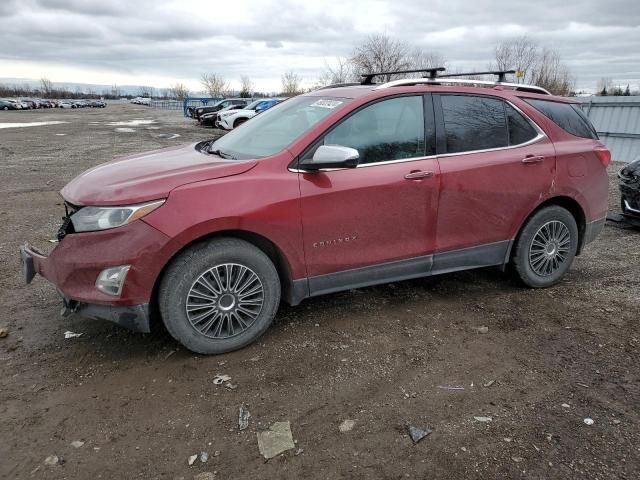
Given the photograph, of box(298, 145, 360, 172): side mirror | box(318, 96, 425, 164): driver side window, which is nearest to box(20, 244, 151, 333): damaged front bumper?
box(298, 145, 360, 172): side mirror

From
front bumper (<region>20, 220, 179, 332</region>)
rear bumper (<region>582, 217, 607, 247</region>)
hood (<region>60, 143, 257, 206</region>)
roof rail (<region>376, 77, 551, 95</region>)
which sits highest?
roof rail (<region>376, 77, 551, 95</region>)

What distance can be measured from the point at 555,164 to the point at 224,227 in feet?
9.66

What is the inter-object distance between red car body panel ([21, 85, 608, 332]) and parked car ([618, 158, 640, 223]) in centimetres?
250

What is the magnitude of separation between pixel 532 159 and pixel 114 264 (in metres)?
3.38

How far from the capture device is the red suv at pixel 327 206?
3.10 meters

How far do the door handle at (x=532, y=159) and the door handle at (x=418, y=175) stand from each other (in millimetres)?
982

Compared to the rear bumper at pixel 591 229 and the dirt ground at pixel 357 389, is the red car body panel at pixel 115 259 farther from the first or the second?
the rear bumper at pixel 591 229

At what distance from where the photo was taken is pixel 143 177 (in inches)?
128

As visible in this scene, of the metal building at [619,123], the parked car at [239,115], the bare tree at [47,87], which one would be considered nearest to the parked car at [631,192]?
the metal building at [619,123]

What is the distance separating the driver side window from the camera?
3.61 metres

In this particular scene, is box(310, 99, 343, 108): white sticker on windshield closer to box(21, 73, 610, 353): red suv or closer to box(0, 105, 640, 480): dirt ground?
box(21, 73, 610, 353): red suv

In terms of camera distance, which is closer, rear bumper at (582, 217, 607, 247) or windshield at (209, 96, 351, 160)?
windshield at (209, 96, 351, 160)

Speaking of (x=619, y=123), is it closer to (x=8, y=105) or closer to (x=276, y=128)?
(x=276, y=128)

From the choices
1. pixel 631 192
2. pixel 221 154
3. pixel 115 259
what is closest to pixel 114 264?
pixel 115 259
